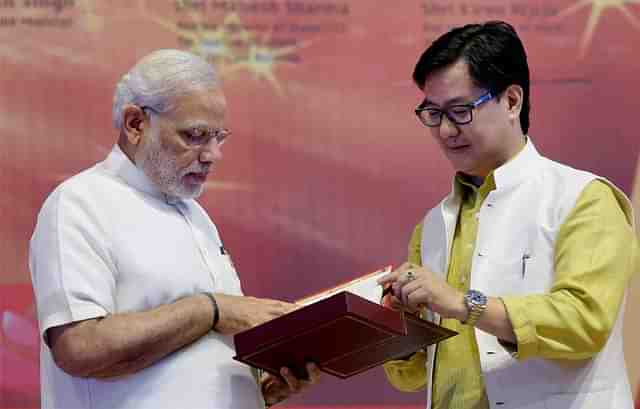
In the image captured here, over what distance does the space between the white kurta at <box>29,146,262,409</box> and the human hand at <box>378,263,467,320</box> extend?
1.44 ft

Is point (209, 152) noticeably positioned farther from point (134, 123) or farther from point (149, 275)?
point (149, 275)

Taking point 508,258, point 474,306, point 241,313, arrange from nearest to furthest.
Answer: point 474,306, point 241,313, point 508,258

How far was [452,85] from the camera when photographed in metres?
2.89

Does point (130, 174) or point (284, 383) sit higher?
point (130, 174)

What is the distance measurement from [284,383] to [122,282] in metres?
0.51

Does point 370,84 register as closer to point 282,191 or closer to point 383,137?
point 383,137

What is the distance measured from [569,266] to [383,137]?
5.58ft

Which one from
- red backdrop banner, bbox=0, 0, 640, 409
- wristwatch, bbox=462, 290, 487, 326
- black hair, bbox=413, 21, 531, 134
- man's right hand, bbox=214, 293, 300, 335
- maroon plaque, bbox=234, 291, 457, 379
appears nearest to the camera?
maroon plaque, bbox=234, 291, 457, 379

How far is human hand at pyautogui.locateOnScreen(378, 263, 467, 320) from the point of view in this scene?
2588 millimetres

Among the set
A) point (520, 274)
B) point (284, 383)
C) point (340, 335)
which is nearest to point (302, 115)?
point (284, 383)

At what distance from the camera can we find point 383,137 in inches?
168

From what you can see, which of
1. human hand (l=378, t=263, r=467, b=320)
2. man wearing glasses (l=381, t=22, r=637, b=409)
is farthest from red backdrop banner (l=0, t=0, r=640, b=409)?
human hand (l=378, t=263, r=467, b=320)

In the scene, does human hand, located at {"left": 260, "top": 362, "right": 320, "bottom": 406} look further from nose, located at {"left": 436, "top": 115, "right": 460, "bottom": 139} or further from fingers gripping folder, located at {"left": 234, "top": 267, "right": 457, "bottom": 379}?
nose, located at {"left": 436, "top": 115, "right": 460, "bottom": 139}

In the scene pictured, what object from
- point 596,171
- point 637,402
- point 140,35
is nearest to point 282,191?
point 140,35
